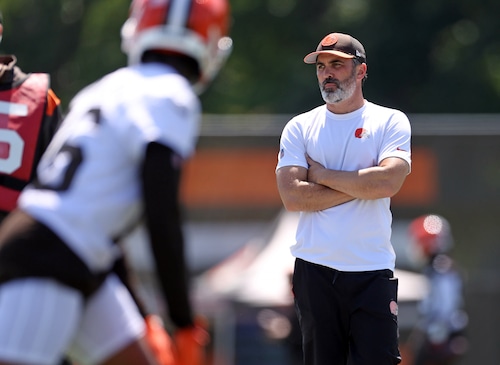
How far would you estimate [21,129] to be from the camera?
18.5 ft

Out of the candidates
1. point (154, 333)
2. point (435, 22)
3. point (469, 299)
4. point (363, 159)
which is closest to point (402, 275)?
point (469, 299)

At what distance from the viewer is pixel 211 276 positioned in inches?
717

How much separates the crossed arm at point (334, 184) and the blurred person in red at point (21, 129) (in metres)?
1.19

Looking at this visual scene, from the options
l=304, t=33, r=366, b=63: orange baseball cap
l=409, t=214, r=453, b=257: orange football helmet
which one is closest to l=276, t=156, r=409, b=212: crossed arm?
l=304, t=33, r=366, b=63: orange baseball cap

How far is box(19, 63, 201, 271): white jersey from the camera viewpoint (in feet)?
13.3

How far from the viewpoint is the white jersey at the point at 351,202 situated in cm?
569

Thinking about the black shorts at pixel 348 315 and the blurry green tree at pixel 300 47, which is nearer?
the black shorts at pixel 348 315

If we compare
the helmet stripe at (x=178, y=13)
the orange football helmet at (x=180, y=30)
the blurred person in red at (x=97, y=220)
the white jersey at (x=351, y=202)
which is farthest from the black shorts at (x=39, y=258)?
the white jersey at (x=351, y=202)

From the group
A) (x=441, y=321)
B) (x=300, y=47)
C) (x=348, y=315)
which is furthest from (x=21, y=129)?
(x=300, y=47)

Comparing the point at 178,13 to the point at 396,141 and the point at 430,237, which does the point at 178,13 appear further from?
the point at 430,237

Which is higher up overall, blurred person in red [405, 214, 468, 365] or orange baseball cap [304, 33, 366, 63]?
orange baseball cap [304, 33, 366, 63]

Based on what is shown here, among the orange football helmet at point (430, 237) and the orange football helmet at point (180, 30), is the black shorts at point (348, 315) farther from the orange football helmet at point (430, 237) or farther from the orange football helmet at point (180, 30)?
the orange football helmet at point (430, 237)

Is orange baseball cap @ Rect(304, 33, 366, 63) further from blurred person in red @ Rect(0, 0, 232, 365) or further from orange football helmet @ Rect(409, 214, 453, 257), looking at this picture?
orange football helmet @ Rect(409, 214, 453, 257)

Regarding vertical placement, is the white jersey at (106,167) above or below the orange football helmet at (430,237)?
above
